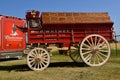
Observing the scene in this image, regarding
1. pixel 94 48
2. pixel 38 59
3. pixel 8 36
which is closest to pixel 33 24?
pixel 38 59

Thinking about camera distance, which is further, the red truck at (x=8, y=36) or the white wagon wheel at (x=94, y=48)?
the red truck at (x=8, y=36)

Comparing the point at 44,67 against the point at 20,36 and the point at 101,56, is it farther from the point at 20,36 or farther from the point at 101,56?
the point at 20,36

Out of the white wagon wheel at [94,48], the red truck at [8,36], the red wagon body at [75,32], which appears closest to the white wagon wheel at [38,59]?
the red wagon body at [75,32]

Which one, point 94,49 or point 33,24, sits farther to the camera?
point 33,24

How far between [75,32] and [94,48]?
4.66ft

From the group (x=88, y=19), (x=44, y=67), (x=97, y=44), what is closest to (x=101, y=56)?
(x=97, y=44)

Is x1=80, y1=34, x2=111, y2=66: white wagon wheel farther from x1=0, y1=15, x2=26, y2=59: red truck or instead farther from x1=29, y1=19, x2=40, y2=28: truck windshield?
x1=0, y1=15, x2=26, y2=59: red truck

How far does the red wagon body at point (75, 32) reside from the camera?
1741cm

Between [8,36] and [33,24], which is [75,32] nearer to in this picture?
[33,24]

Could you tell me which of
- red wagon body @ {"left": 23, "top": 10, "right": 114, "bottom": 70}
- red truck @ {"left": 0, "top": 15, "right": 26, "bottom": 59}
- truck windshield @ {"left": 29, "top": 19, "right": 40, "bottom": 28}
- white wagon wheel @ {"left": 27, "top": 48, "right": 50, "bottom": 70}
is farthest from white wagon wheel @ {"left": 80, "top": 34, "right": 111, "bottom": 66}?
red truck @ {"left": 0, "top": 15, "right": 26, "bottom": 59}

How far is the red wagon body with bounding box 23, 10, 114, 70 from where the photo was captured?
17406 mm

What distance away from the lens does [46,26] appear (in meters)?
17.5

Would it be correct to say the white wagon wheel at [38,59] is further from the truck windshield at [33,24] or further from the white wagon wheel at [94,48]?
the white wagon wheel at [94,48]

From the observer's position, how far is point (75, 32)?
18.0m
